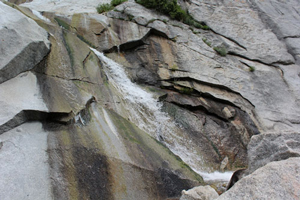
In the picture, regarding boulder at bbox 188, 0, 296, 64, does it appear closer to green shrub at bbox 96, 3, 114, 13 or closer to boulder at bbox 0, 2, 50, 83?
green shrub at bbox 96, 3, 114, 13

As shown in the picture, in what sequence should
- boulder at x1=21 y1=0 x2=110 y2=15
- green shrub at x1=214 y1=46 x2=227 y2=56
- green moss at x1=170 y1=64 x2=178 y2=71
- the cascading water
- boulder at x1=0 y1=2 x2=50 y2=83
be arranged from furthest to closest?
boulder at x1=21 y1=0 x2=110 y2=15 < green shrub at x1=214 y1=46 x2=227 y2=56 < green moss at x1=170 y1=64 x2=178 y2=71 < the cascading water < boulder at x1=0 y1=2 x2=50 y2=83

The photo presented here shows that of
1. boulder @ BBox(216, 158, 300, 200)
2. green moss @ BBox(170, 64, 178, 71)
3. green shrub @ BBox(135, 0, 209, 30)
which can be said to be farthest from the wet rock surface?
green shrub @ BBox(135, 0, 209, 30)

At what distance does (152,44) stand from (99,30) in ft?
10.7

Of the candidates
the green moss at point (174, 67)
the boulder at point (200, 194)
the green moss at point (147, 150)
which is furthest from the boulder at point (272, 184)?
the green moss at point (174, 67)

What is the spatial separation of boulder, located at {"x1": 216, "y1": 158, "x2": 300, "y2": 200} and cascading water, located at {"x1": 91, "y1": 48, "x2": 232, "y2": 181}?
14.5 ft

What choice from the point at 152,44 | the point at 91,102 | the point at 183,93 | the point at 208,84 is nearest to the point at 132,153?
the point at 91,102

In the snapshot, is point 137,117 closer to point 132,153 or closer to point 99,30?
point 132,153

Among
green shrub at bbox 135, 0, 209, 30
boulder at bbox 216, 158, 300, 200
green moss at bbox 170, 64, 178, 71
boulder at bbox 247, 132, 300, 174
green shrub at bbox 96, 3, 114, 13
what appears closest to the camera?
boulder at bbox 216, 158, 300, 200

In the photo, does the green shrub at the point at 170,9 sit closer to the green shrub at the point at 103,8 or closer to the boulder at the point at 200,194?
the green shrub at the point at 103,8

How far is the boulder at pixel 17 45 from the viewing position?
483 cm

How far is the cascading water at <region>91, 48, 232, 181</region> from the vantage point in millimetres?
7215

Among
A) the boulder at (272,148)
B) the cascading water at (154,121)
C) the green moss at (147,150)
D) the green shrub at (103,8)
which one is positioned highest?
the green shrub at (103,8)

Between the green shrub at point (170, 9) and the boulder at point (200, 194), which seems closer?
the boulder at point (200, 194)

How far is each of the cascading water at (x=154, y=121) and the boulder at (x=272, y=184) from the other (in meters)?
4.42
